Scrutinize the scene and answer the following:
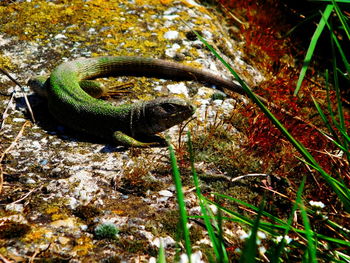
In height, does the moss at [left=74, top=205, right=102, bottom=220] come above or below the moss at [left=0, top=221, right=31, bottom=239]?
below

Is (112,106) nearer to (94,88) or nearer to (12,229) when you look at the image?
(94,88)

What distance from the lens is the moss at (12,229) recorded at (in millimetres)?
2287

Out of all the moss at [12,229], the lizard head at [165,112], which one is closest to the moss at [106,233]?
the moss at [12,229]

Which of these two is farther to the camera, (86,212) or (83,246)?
(86,212)

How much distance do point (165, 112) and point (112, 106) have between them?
0.62 metres

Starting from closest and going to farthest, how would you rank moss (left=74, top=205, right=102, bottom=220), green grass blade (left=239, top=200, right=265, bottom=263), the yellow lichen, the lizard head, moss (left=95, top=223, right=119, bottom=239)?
green grass blade (left=239, top=200, right=265, bottom=263) → the yellow lichen → moss (left=95, top=223, right=119, bottom=239) → moss (left=74, top=205, right=102, bottom=220) → the lizard head

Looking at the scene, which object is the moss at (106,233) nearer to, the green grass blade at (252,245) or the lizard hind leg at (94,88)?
the green grass blade at (252,245)

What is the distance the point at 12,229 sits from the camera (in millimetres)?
2314

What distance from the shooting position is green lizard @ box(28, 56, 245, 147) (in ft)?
11.4

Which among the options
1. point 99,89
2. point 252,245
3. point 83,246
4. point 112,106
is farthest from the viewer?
point 99,89

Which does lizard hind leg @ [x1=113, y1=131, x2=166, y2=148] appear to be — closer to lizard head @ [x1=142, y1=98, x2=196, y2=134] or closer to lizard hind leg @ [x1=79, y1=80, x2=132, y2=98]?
lizard head @ [x1=142, y1=98, x2=196, y2=134]

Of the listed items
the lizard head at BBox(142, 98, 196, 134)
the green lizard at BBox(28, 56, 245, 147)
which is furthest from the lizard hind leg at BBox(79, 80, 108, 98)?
the lizard head at BBox(142, 98, 196, 134)

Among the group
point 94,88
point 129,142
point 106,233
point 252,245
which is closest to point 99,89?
point 94,88

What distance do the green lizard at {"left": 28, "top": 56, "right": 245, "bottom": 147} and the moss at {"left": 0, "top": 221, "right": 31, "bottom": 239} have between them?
128 cm
